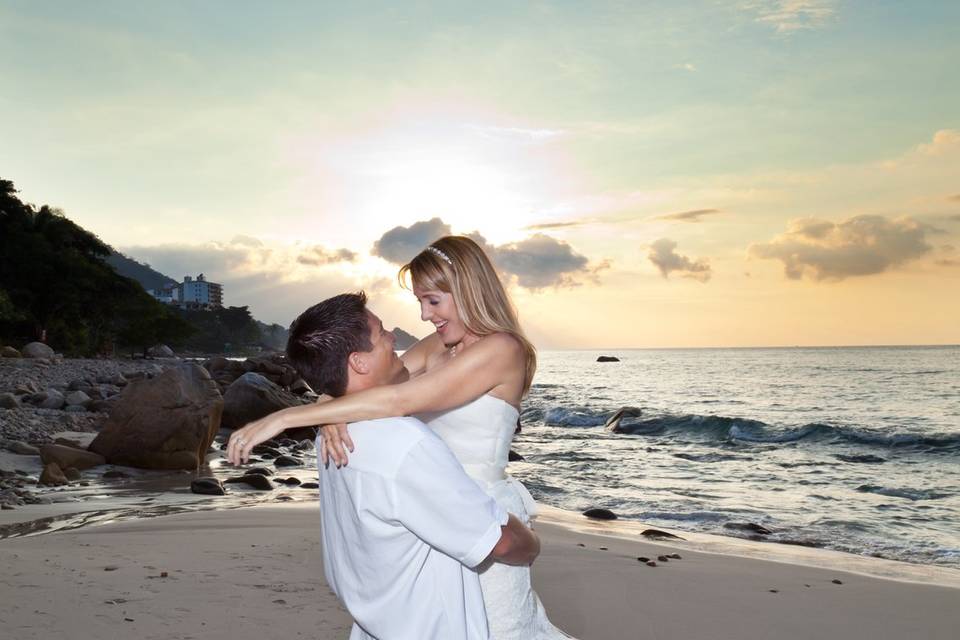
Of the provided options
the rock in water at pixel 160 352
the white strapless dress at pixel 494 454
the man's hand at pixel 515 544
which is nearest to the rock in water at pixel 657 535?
the white strapless dress at pixel 494 454

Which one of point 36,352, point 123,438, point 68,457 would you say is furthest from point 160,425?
point 36,352

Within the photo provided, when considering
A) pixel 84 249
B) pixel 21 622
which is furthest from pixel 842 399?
pixel 84 249

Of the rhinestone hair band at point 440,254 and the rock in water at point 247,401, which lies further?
the rock in water at point 247,401

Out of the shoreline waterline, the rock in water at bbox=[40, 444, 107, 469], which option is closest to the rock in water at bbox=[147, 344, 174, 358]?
the rock in water at bbox=[40, 444, 107, 469]

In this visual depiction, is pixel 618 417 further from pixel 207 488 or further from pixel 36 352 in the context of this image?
pixel 36 352

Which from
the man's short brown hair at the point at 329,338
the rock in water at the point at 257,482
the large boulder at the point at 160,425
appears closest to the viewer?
the man's short brown hair at the point at 329,338

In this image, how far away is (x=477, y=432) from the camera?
283cm

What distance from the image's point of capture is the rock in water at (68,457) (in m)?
11.1

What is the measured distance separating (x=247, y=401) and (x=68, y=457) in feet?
26.9

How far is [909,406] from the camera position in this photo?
30891 millimetres

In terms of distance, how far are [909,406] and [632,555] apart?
27.4m

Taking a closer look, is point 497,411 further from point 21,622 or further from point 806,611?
point 806,611

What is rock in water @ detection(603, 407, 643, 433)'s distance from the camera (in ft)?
79.6

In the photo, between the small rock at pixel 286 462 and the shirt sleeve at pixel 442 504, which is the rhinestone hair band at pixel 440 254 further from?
the small rock at pixel 286 462
